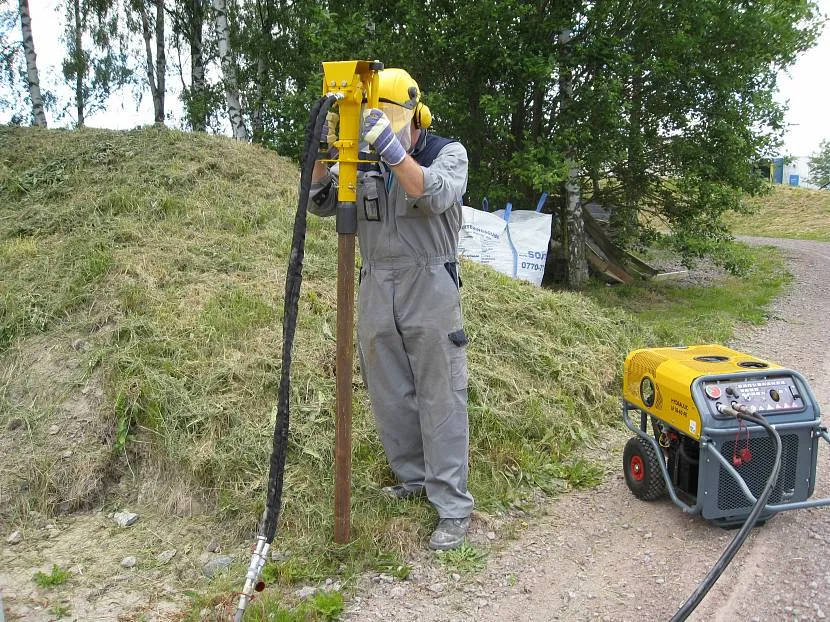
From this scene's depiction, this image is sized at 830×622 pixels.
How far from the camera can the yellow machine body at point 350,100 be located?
8.82 ft

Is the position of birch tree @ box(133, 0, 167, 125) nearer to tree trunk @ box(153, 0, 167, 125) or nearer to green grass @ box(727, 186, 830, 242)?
tree trunk @ box(153, 0, 167, 125)

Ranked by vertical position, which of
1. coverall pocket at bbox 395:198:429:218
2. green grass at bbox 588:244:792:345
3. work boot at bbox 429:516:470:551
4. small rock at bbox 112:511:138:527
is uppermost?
coverall pocket at bbox 395:198:429:218

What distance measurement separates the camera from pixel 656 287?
10.7m

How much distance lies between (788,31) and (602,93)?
2.60 metres

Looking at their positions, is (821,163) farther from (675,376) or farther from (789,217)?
(675,376)

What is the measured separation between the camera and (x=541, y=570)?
3.17 metres

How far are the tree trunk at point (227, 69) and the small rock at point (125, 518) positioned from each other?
9590mm

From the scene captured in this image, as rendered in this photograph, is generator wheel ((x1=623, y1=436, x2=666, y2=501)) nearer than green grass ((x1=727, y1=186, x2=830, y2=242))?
Yes

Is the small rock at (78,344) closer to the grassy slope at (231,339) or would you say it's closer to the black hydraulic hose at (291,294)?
the grassy slope at (231,339)

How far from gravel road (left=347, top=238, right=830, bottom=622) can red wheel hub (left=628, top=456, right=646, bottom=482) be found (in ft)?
0.48

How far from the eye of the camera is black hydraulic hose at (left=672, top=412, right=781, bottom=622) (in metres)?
2.56

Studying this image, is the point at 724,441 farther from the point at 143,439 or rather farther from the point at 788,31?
the point at 788,31

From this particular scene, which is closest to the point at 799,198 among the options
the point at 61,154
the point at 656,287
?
the point at 656,287

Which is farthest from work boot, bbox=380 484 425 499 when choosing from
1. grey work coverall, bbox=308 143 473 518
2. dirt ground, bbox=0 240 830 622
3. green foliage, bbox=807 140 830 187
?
green foliage, bbox=807 140 830 187
